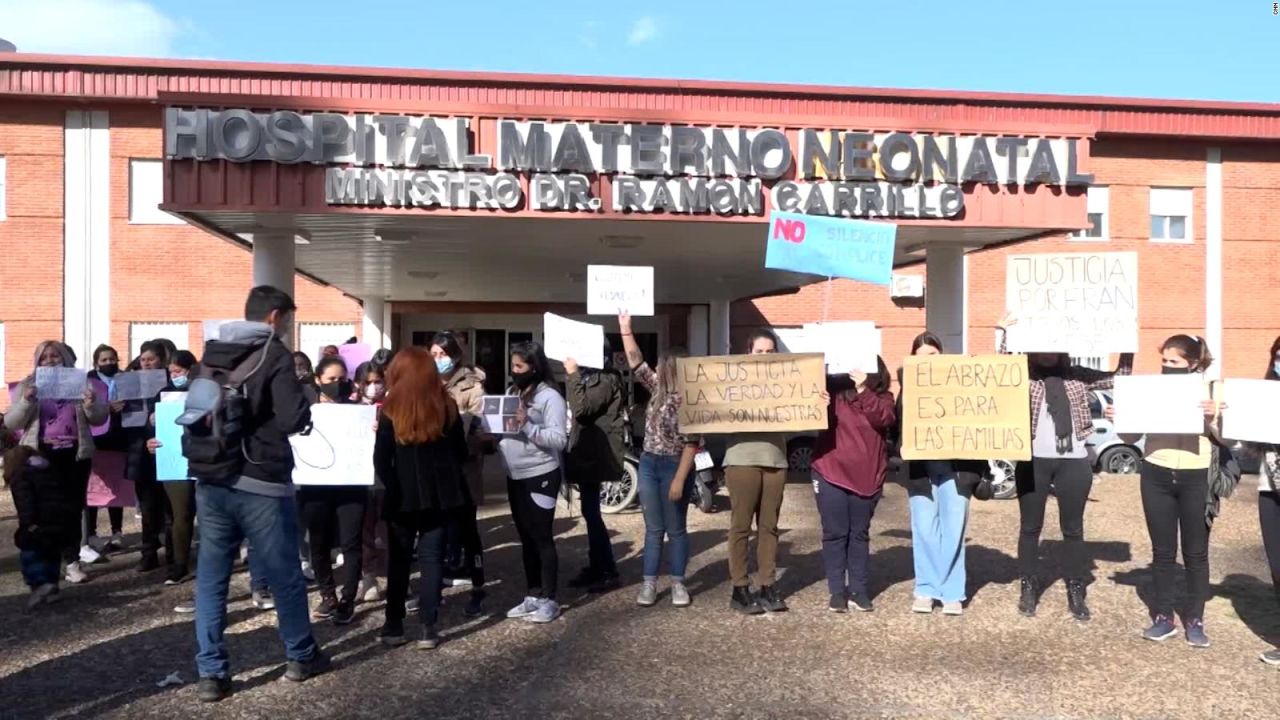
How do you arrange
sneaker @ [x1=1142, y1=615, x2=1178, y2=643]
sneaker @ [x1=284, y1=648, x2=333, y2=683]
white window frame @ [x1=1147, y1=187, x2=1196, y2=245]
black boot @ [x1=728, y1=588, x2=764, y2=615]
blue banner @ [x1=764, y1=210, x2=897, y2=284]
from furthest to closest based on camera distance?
white window frame @ [x1=1147, y1=187, x2=1196, y2=245] < blue banner @ [x1=764, y1=210, x2=897, y2=284] < black boot @ [x1=728, y1=588, x2=764, y2=615] < sneaker @ [x1=1142, y1=615, x2=1178, y2=643] < sneaker @ [x1=284, y1=648, x2=333, y2=683]

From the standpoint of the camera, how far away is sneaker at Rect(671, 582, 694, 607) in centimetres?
676

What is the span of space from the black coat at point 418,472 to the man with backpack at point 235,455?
2.59ft

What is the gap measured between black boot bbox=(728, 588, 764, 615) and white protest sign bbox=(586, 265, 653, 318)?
2.13 metres

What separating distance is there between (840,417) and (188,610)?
446cm

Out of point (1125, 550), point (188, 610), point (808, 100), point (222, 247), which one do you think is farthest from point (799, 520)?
point (222, 247)

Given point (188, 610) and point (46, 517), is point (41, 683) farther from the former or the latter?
point (46, 517)

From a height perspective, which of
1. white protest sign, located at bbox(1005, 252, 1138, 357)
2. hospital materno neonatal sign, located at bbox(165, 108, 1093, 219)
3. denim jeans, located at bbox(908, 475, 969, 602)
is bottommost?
denim jeans, located at bbox(908, 475, 969, 602)

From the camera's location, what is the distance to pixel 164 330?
21.0m

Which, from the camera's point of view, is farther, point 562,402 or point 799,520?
point 799,520

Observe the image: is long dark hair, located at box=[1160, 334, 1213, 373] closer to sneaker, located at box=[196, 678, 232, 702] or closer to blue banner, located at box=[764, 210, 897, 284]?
blue banner, located at box=[764, 210, 897, 284]

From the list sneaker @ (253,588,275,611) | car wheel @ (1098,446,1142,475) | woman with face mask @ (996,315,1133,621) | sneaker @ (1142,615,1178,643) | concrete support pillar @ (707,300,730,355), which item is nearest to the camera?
sneaker @ (1142,615,1178,643)

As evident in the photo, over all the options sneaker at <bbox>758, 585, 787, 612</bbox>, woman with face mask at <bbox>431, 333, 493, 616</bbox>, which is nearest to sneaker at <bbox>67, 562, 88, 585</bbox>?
woman with face mask at <bbox>431, 333, 493, 616</bbox>

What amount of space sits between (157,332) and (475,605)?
17.0 meters

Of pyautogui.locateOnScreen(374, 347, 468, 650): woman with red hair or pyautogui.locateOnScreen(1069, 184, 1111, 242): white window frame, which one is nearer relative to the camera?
pyautogui.locateOnScreen(374, 347, 468, 650): woman with red hair
